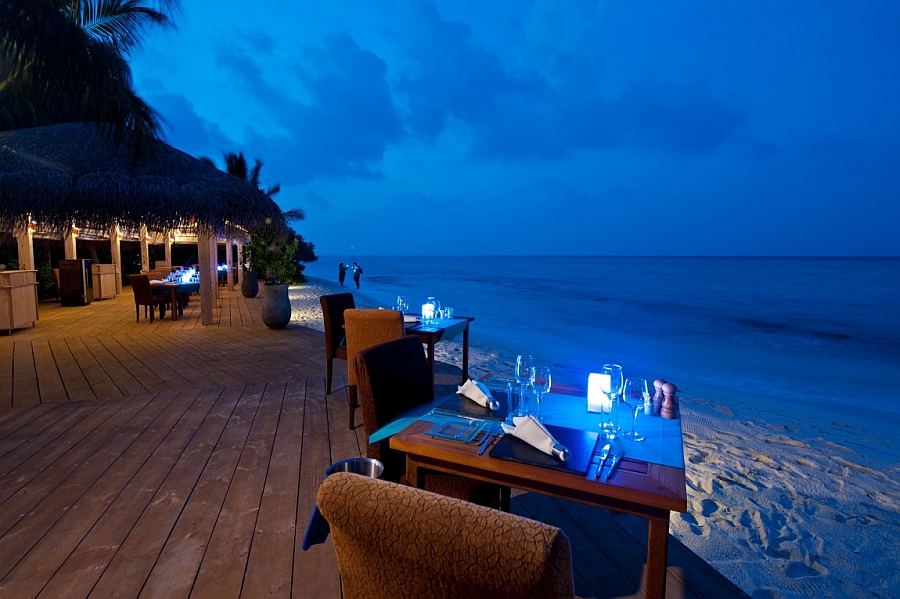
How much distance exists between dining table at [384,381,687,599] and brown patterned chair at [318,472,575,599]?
57 cm

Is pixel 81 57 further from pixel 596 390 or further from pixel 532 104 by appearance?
pixel 532 104

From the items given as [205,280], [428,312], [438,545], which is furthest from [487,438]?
[205,280]

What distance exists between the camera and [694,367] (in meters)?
8.53

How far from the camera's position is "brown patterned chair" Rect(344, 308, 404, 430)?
3.09 meters

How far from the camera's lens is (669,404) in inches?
64.3

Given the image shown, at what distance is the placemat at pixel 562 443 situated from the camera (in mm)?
1217

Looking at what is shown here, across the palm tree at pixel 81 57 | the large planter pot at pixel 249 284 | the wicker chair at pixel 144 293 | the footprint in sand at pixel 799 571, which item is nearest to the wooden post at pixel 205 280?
the wicker chair at pixel 144 293

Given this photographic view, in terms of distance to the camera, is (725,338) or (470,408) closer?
(470,408)

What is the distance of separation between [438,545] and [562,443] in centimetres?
83

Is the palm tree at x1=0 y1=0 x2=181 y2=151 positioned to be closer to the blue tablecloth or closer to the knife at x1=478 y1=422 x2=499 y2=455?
the blue tablecloth

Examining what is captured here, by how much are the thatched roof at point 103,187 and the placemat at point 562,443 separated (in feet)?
22.9

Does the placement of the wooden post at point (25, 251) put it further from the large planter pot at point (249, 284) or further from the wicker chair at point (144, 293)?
the large planter pot at point (249, 284)

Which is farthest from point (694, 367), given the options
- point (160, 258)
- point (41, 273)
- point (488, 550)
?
point (160, 258)

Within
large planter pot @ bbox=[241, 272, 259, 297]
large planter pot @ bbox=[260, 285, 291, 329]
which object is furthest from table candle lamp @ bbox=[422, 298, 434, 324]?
large planter pot @ bbox=[241, 272, 259, 297]
